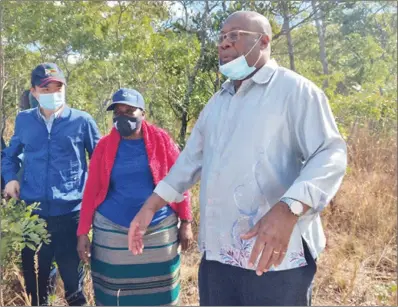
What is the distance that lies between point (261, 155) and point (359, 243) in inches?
106

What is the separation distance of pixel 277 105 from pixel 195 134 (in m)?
0.39

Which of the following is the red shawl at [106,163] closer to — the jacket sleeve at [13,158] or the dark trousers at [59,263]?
the dark trousers at [59,263]

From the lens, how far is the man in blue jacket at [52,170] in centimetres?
245

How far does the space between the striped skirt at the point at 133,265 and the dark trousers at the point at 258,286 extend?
0.80m

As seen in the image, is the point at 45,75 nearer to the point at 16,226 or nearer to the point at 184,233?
the point at 16,226

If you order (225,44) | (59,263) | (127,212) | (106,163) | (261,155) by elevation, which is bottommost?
(59,263)

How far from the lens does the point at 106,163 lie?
2332 mm

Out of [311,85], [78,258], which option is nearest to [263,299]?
[311,85]

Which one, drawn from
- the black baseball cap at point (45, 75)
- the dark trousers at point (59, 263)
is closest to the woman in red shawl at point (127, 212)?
the dark trousers at point (59, 263)

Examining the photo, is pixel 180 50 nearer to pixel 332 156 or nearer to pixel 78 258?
pixel 78 258

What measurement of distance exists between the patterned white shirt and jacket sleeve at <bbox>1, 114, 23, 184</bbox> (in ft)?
4.43

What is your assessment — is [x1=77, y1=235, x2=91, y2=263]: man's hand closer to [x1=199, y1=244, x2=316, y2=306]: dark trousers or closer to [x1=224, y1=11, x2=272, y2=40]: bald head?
[x1=199, y1=244, x2=316, y2=306]: dark trousers

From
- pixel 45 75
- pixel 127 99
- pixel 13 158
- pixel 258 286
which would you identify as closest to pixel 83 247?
pixel 13 158

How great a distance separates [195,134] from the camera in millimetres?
Answer: 1694
